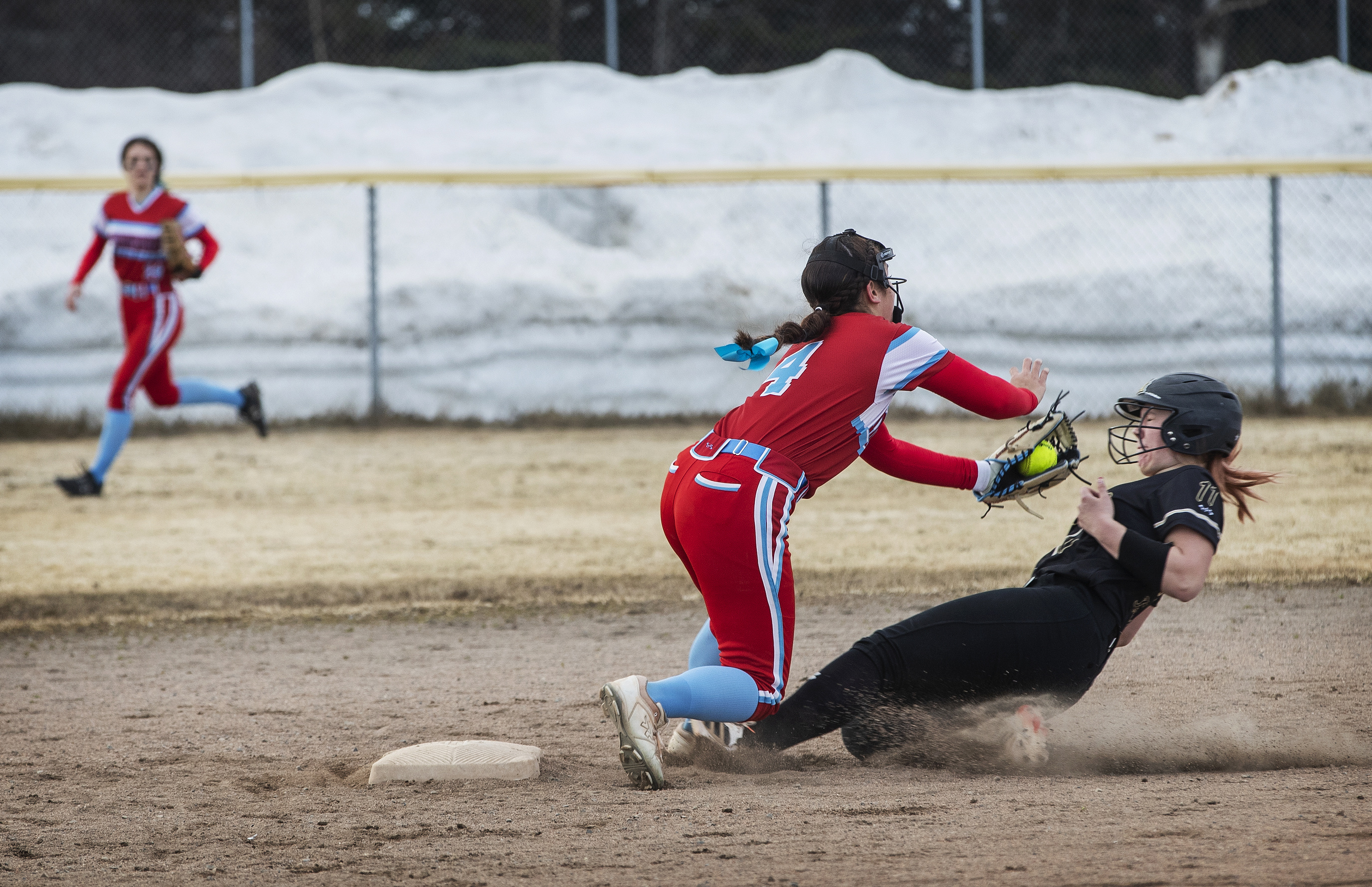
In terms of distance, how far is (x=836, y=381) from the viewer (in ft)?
11.6

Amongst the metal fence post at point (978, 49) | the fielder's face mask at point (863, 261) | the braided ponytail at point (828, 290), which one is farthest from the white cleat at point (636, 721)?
the metal fence post at point (978, 49)

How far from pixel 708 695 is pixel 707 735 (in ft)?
1.45

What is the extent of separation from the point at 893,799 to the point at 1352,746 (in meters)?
1.46

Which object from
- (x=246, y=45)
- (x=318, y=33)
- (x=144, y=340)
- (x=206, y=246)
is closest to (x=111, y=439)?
(x=144, y=340)

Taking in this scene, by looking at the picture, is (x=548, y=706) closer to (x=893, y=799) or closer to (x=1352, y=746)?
(x=893, y=799)

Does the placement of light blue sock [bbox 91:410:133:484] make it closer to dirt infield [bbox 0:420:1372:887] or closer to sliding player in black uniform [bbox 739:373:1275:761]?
dirt infield [bbox 0:420:1372:887]

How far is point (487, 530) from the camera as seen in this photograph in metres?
8.34

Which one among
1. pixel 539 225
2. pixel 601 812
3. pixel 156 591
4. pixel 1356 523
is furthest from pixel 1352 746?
pixel 539 225

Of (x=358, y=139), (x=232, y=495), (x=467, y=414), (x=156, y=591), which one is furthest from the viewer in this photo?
(x=358, y=139)

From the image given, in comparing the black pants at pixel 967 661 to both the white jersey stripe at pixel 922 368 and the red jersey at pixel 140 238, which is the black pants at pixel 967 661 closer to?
the white jersey stripe at pixel 922 368

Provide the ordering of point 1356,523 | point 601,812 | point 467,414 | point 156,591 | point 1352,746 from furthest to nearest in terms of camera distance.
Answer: point 467,414 → point 1356,523 → point 156,591 → point 1352,746 → point 601,812

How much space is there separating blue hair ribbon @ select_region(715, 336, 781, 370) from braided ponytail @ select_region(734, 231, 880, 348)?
0.05ft

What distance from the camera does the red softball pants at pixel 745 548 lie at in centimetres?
345

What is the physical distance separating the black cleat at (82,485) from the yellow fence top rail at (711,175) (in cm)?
469
